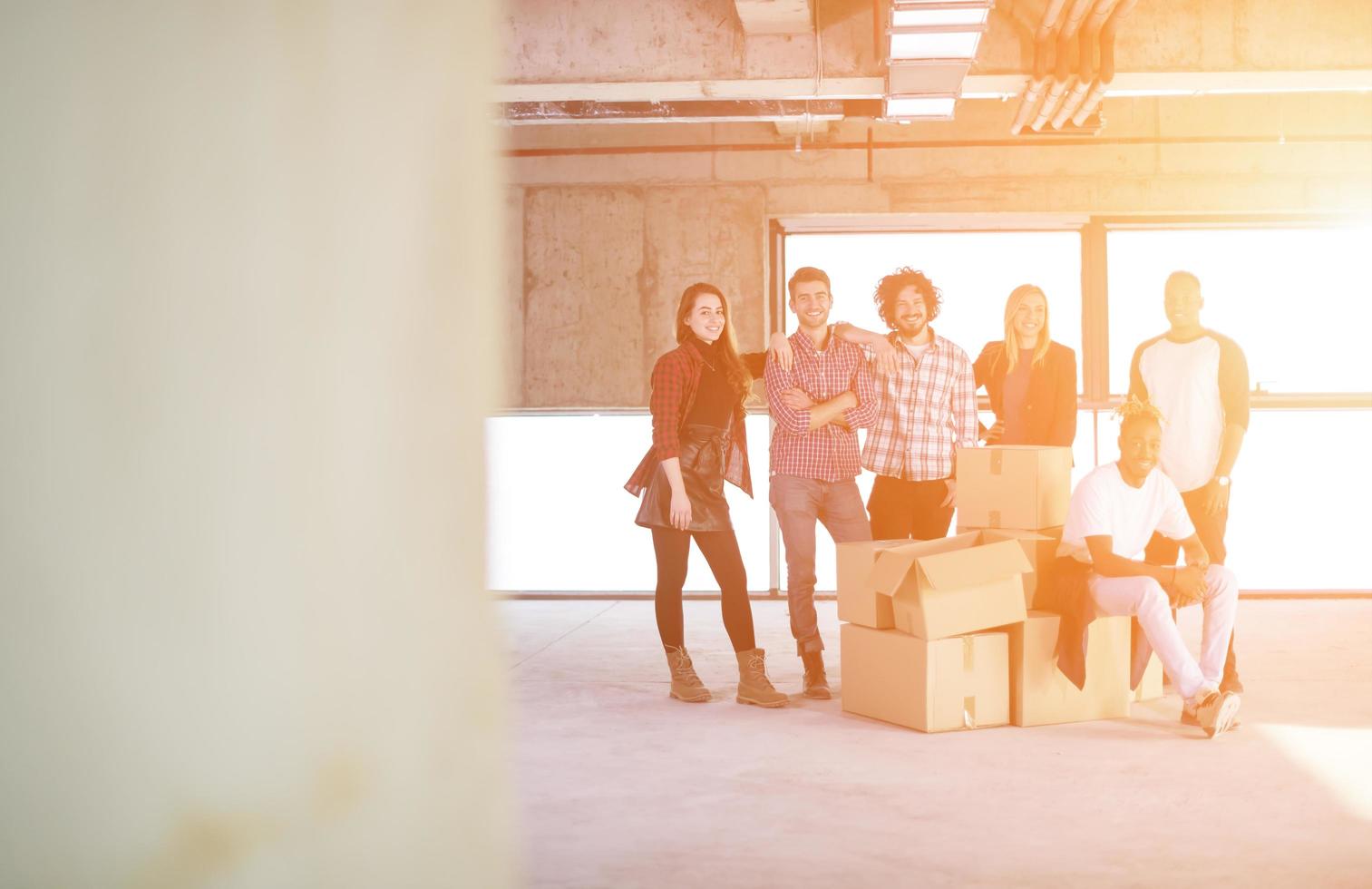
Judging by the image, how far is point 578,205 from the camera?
7016 mm

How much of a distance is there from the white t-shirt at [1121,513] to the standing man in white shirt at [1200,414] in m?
0.14

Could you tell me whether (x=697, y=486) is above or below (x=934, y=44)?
below

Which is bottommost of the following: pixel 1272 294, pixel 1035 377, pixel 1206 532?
Answer: pixel 1206 532

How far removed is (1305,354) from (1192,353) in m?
3.46

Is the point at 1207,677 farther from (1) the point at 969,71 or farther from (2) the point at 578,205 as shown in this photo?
(2) the point at 578,205

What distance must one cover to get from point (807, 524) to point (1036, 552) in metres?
0.74

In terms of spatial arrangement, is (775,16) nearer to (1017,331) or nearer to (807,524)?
(1017,331)

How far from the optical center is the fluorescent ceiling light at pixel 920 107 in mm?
5211

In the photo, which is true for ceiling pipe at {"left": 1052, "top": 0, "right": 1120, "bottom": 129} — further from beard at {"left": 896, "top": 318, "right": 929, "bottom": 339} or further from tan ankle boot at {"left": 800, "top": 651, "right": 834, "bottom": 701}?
tan ankle boot at {"left": 800, "top": 651, "right": 834, "bottom": 701}

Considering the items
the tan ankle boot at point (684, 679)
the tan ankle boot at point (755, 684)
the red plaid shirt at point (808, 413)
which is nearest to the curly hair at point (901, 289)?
the red plaid shirt at point (808, 413)

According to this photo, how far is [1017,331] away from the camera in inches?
170

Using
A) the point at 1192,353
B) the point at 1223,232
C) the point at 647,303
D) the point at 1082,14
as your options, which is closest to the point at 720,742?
the point at 1192,353

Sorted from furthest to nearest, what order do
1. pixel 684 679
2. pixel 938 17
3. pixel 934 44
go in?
1. pixel 934 44
2. pixel 938 17
3. pixel 684 679

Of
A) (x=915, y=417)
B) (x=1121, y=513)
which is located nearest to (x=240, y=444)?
(x=1121, y=513)
